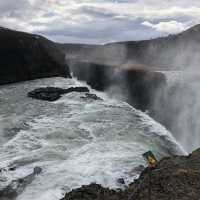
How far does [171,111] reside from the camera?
20.9 m

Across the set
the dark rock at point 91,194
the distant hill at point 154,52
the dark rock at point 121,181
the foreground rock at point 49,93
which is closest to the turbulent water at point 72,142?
the dark rock at point 121,181

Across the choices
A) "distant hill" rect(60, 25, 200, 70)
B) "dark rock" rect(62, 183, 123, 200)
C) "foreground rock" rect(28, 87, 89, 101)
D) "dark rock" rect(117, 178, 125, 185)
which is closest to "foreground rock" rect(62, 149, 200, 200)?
"dark rock" rect(62, 183, 123, 200)

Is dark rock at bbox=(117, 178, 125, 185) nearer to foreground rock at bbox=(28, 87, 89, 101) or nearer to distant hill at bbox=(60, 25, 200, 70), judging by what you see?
foreground rock at bbox=(28, 87, 89, 101)

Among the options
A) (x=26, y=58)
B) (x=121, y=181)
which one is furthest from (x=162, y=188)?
(x=26, y=58)

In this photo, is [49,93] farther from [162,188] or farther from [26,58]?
[162,188]

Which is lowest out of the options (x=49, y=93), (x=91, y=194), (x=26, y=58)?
(x=49, y=93)

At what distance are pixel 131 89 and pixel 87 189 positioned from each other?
15939mm

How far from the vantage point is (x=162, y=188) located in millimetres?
8117

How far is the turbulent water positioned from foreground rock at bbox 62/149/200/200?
934 millimetres

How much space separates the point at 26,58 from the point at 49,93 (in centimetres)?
614

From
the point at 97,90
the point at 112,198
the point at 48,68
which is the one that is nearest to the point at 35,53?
the point at 48,68

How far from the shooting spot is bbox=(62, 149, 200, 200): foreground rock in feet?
25.9

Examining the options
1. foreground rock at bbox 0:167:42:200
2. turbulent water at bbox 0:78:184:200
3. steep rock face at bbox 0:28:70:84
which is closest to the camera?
foreground rock at bbox 0:167:42:200

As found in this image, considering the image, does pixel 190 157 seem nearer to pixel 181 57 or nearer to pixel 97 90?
pixel 97 90
